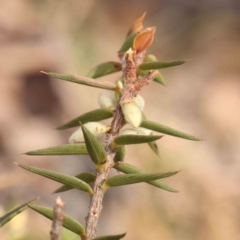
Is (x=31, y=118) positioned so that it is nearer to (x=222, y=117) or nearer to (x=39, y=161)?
(x=39, y=161)

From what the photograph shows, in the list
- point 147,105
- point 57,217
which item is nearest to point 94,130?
point 57,217

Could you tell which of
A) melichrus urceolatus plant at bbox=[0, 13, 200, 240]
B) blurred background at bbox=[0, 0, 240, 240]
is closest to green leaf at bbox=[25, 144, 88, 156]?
melichrus urceolatus plant at bbox=[0, 13, 200, 240]

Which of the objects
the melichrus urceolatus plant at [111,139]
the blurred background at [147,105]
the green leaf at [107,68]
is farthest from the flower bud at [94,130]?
the blurred background at [147,105]

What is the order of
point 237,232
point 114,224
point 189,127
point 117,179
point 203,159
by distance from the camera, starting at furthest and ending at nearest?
point 189,127, point 203,159, point 237,232, point 114,224, point 117,179

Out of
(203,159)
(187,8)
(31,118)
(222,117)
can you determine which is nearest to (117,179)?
(31,118)

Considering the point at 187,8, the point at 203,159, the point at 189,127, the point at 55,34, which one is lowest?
the point at 203,159

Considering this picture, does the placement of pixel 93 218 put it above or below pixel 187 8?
below

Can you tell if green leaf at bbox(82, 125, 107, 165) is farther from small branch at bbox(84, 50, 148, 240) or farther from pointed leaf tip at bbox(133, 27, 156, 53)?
pointed leaf tip at bbox(133, 27, 156, 53)

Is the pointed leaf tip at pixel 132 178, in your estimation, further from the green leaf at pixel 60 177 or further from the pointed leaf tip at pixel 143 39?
the pointed leaf tip at pixel 143 39
